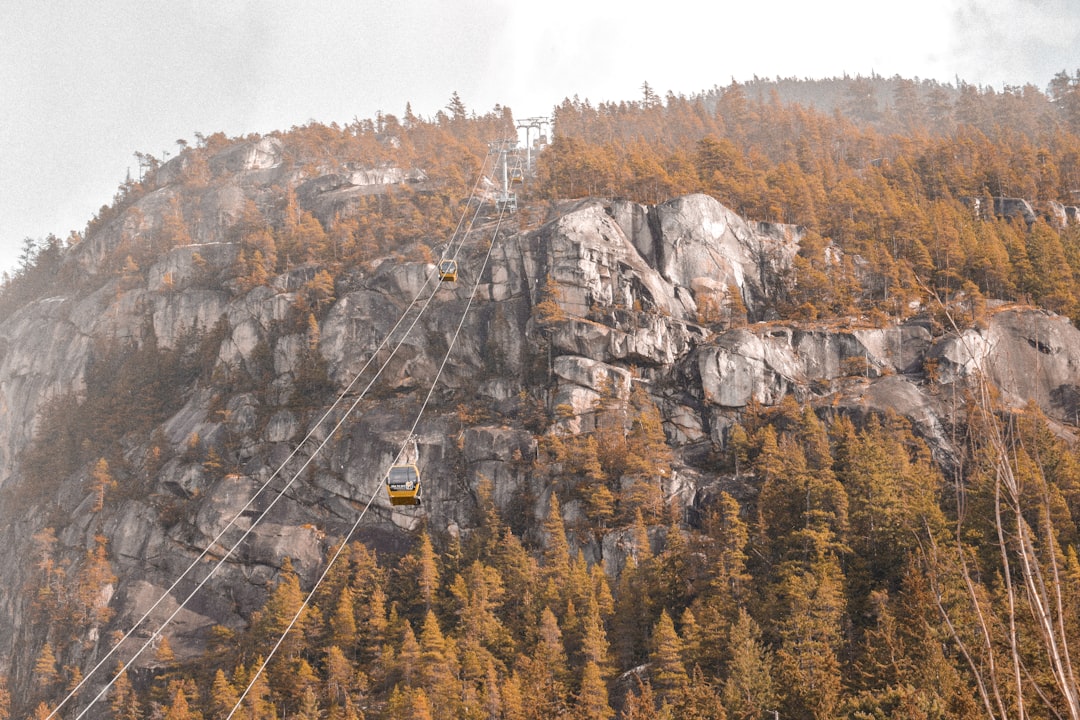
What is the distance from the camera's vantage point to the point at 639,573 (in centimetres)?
5606

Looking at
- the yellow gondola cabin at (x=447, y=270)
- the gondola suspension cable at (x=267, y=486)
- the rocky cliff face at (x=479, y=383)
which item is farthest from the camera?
the rocky cliff face at (x=479, y=383)

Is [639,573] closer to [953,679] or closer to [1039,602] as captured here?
[953,679]

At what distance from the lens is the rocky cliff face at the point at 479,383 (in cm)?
7000

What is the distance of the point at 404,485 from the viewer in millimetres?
42188

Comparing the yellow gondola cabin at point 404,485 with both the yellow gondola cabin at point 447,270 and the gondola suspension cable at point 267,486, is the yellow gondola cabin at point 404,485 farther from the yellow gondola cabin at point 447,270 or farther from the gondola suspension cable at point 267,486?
the gondola suspension cable at point 267,486

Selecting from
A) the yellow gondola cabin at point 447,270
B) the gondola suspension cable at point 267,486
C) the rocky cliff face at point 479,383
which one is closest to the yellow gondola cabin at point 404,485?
the yellow gondola cabin at point 447,270

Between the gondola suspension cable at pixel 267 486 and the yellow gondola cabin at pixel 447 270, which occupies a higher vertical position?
the yellow gondola cabin at pixel 447 270

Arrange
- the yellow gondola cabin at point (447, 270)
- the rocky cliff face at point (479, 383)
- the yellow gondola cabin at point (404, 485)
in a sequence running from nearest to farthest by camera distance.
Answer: the yellow gondola cabin at point (404, 485) → the yellow gondola cabin at point (447, 270) → the rocky cliff face at point (479, 383)

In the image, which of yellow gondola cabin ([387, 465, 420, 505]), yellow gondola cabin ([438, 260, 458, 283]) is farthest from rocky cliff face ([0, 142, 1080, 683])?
yellow gondola cabin ([387, 465, 420, 505])

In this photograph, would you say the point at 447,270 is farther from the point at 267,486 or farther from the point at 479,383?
the point at 267,486

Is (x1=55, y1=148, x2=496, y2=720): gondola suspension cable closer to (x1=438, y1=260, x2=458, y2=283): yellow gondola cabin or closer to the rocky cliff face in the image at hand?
the rocky cliff face

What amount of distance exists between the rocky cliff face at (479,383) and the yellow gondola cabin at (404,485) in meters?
22.7

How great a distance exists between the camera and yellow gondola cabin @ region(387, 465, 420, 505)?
4225 cm

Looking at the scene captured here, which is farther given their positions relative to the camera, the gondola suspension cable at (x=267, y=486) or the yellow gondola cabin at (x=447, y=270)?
the gondola suspension cable at (x=267, y=486)
